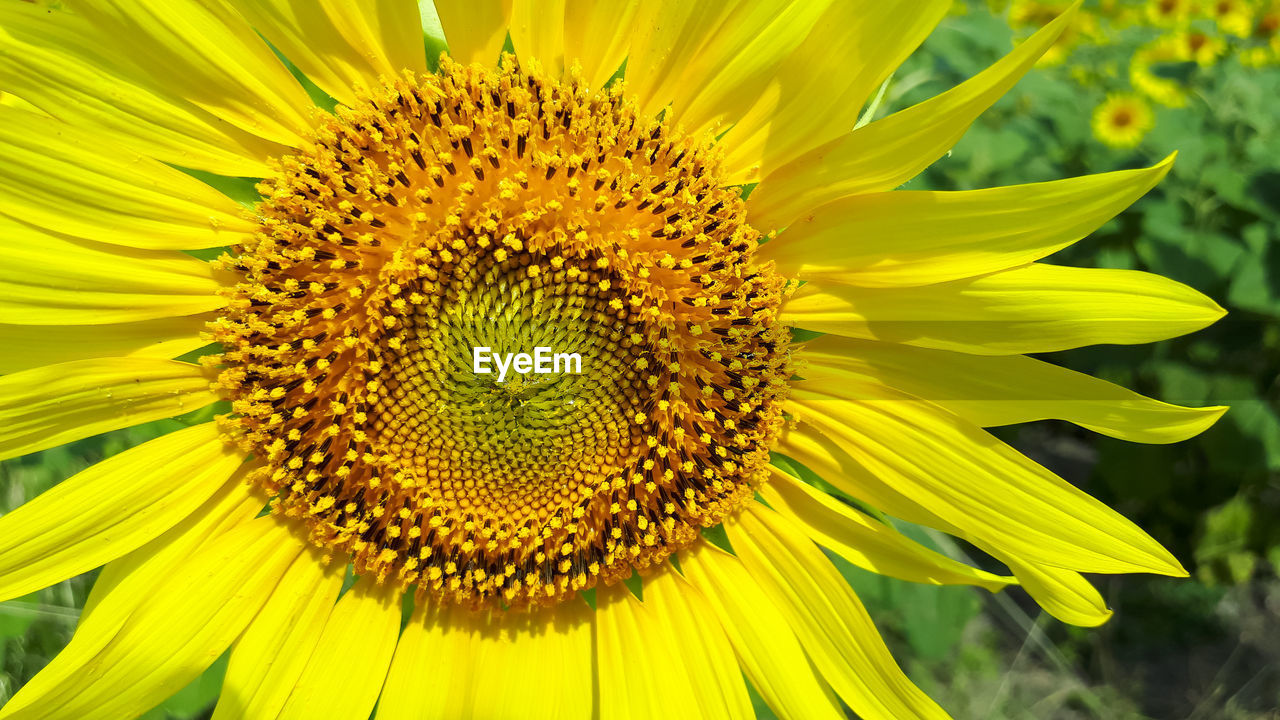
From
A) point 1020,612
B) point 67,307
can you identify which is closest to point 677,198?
point 67,307

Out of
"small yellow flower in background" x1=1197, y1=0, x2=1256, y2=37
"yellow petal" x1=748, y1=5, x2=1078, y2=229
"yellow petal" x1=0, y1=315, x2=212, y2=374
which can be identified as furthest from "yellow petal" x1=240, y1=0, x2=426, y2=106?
"small yellow flower in background" x1=1197, y1=0, x2=1256, y2=37

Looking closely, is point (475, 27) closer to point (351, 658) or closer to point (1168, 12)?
point (351, 658)

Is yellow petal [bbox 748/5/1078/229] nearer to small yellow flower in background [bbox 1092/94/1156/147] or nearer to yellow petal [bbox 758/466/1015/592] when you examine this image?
yellow petal [bbox 758/466/1015/592]

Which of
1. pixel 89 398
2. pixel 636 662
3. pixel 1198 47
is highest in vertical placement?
pixel 1198 47

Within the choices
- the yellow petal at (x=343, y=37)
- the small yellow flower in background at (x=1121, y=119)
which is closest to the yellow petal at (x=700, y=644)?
the yellow petal at (x=343, y=37)

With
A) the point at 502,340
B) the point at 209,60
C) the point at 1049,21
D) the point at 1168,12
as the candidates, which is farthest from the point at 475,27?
the point at 1168,12

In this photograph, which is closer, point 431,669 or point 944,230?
point 944,230
